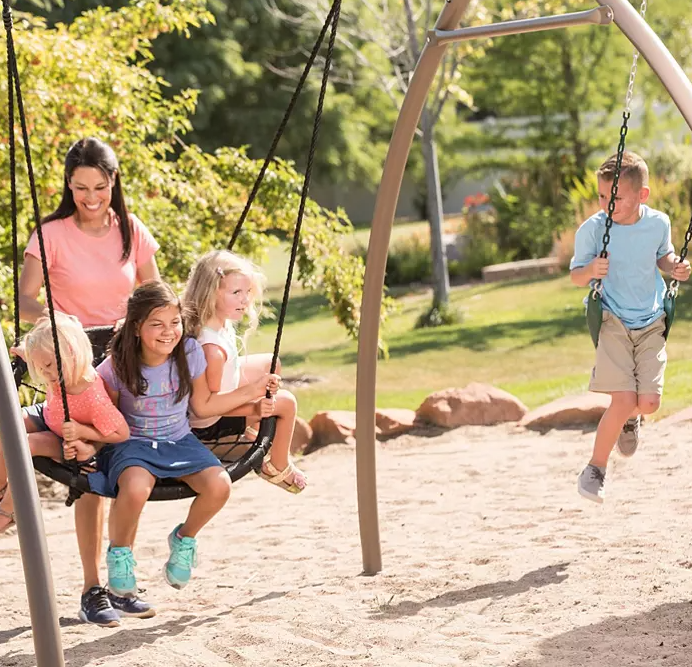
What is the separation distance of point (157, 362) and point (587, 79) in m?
16.7

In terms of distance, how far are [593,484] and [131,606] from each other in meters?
1.75

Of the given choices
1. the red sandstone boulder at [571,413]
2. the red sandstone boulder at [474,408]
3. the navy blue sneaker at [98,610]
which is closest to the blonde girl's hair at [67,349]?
the navy blue sneaker at [98,610]

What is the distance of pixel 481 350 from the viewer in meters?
11.9

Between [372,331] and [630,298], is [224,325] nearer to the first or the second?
[372,331]

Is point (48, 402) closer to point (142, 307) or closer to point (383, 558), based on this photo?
point (142, 307)

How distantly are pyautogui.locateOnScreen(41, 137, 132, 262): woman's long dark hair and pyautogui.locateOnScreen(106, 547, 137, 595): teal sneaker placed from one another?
1.17 metres

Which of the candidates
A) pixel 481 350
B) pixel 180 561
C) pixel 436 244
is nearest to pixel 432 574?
pixel 180 561

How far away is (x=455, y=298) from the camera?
50.6 feet

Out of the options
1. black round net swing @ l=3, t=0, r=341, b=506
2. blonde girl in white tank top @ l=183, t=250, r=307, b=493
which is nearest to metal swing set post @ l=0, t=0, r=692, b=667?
black round net swing @ l=3, t=0, r=341, b=506

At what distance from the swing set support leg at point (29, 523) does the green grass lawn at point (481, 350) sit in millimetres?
5065

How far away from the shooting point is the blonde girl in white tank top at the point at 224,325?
4.07 meters

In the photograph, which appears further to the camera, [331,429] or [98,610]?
[331,429]

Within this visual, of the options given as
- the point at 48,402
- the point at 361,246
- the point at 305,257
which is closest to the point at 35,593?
the point at 48,402

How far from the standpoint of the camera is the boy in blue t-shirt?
4484 millimetres
